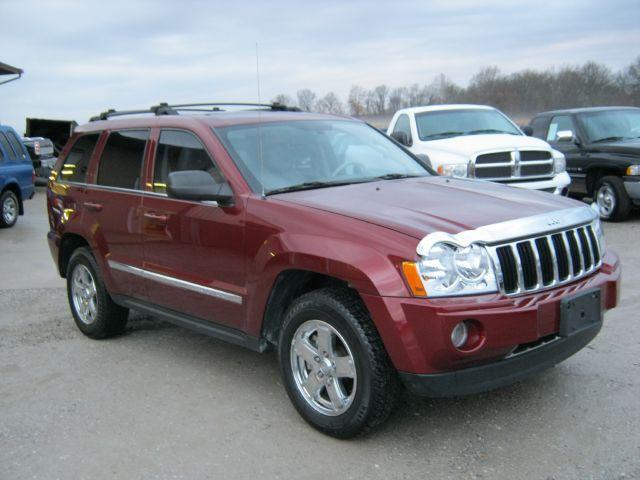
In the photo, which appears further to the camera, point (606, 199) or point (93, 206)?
point (606, 199)

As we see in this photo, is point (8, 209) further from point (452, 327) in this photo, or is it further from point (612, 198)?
point (452, 327)

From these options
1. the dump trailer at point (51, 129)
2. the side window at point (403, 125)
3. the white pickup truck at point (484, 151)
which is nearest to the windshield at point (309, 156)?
Answer: the white pickup truck at point (484, 151)

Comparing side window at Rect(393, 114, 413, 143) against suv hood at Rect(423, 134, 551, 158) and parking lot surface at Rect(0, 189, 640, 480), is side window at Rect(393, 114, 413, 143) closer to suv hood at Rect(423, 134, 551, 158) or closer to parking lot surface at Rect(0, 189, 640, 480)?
suv hood at Rect(423, 134, 551, 158)

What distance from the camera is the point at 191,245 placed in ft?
15.3

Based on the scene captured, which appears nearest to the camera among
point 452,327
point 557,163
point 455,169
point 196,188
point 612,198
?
point 452,327

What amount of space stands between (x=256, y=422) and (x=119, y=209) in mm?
2089

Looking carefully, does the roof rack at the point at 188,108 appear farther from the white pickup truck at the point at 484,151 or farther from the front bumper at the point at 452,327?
the white pickup truck at the point at 484,151

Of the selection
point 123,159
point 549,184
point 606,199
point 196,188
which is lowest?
point 606,199

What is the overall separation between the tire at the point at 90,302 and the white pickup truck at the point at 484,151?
5008 mm

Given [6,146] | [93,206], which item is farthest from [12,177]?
[93,206]

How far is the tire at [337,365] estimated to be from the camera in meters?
3.59

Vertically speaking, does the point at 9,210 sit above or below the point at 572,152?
below

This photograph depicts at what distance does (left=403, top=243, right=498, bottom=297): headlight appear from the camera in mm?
3414

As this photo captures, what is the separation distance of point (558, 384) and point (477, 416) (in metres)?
0.71
